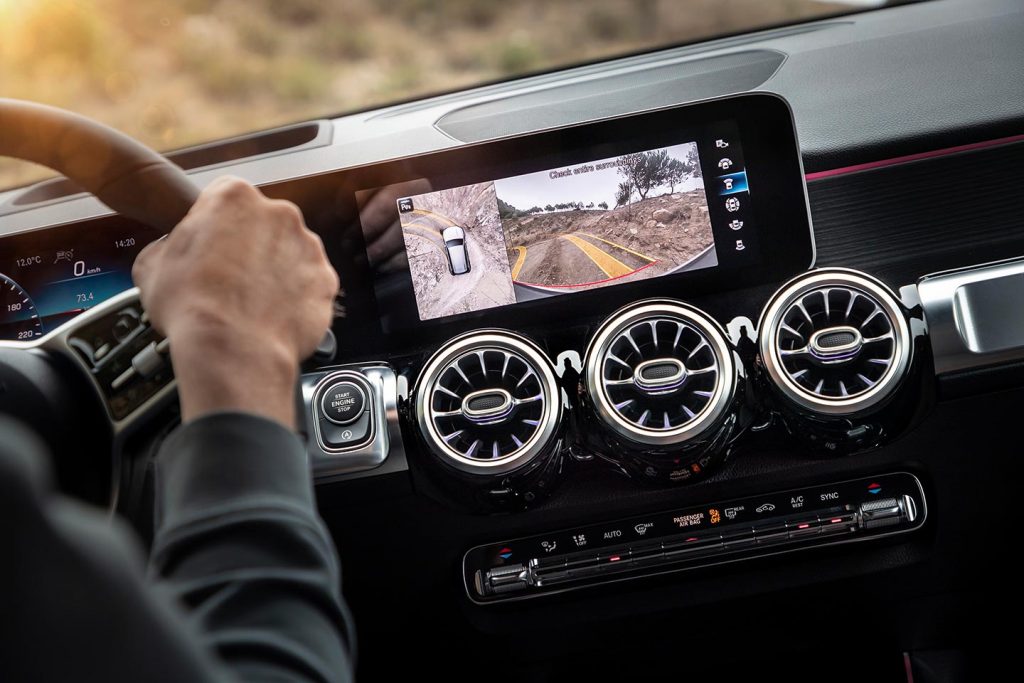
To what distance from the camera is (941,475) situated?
1.72 metres

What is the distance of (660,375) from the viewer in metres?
1.52

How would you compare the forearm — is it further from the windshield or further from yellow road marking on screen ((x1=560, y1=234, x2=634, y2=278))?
the windshield

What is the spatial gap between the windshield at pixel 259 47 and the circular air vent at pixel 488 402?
2016 mm

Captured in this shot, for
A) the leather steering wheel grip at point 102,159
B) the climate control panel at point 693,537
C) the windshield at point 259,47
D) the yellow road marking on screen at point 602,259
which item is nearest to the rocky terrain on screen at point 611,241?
the yellow road marking on screen at point 602,259

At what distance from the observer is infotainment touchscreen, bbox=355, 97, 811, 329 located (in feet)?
5.04

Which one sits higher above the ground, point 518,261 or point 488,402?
point 518,261

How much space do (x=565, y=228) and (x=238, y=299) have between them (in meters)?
0.76

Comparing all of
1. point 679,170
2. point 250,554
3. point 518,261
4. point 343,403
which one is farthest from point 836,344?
point 250,554

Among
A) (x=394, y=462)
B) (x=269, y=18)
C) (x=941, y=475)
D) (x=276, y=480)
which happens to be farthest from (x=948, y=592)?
(x=269, y=18)

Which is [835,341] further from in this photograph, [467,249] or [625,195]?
[467,249]

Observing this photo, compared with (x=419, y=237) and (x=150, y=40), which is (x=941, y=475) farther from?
(x=150, y=40)

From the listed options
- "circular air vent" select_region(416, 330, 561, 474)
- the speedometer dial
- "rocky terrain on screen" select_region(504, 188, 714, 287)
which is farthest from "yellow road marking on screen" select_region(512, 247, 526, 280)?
the speedometer dial

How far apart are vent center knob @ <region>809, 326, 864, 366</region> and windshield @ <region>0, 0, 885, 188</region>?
201 centimetres

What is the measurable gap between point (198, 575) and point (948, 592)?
154 cm
